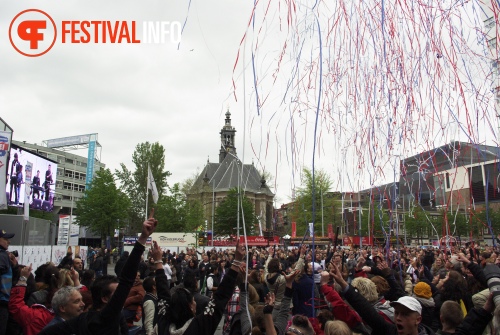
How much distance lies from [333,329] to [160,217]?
165ft

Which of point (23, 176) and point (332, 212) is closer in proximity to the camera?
point (23, 176)

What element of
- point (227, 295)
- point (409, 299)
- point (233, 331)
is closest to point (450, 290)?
point (409, 299)

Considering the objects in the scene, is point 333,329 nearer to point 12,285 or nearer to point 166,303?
point 166,303

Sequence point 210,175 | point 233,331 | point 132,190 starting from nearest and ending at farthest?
point 233,331, point 132,190, point 210,175

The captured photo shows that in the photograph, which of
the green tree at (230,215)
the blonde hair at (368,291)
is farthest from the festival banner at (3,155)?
the green tree at (230,215)

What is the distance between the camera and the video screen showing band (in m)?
25.4

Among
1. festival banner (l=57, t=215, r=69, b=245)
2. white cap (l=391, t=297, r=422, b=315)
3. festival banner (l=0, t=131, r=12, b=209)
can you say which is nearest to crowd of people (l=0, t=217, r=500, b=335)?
white cap (l=391, t=297, r=422, b=315)

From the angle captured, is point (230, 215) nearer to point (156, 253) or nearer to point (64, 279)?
point (64, 279)

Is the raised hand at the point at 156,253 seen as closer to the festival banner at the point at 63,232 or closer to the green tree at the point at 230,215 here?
the festival banner at the point at 63,232

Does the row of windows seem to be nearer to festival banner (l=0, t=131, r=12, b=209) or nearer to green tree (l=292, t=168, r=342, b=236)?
green tree (l=292, t=168, r=342, b=236)

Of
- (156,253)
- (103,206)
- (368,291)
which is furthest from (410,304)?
(103,206)

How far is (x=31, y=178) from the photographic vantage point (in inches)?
1123

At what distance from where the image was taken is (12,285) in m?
4.85

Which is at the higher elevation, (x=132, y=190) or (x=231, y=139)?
(x=231, y=139)
